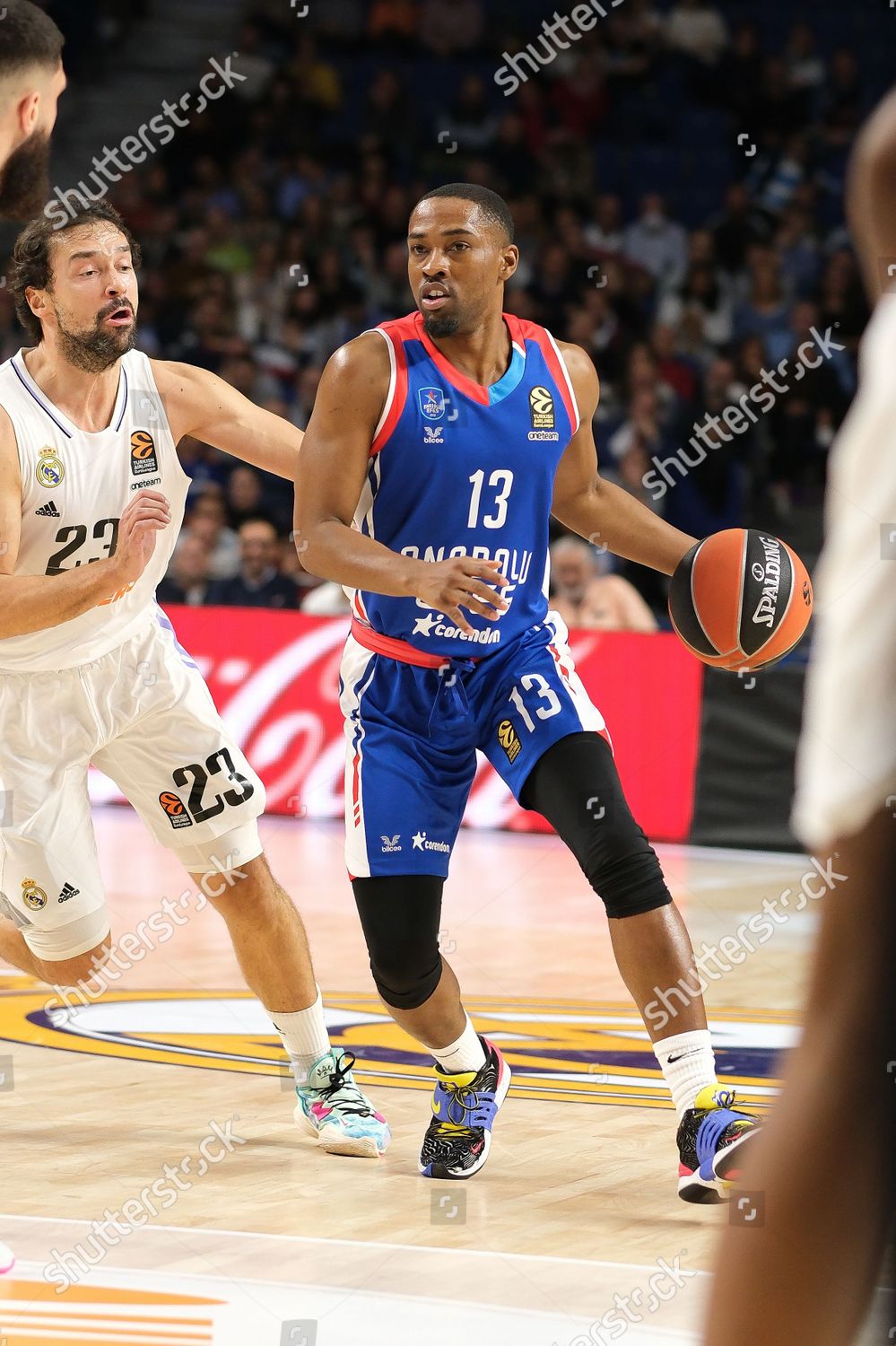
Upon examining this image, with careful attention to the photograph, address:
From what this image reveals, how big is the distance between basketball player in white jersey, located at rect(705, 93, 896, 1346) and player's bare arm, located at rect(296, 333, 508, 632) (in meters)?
2.57

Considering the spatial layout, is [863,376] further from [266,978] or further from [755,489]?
[755,489]

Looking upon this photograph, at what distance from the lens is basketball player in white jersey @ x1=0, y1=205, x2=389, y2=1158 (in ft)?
15.6

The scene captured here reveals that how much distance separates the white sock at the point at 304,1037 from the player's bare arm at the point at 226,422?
1447 millimetres

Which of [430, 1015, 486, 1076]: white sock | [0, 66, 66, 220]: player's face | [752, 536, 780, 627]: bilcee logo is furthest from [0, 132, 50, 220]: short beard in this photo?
[430, 1015, 486, 1076]: white sock

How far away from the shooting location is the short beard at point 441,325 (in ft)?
15.1

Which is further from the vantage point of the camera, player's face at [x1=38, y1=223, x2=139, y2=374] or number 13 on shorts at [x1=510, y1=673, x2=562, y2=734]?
player's face at [x1=38, y1=223, x2=139, y2=374]

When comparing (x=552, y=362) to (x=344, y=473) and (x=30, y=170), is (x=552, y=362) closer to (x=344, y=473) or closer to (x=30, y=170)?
(x=344, y=473)

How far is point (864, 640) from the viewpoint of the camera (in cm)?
152

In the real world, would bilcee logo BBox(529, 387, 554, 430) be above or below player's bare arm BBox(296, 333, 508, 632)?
above

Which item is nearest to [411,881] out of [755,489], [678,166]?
[755,489]

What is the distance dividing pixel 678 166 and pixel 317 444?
1200 cm

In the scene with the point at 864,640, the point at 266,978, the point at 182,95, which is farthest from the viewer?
the point at 182,95

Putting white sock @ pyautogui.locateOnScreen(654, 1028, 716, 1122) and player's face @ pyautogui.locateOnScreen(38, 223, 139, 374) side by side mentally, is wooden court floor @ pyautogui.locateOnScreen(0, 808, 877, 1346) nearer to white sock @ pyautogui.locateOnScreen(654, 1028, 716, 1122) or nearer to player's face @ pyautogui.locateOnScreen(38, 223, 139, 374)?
white sock @ pyautogui.locateOnScreen(654, 1028, 716, 1122)

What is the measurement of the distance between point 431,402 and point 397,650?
2.04 feet
